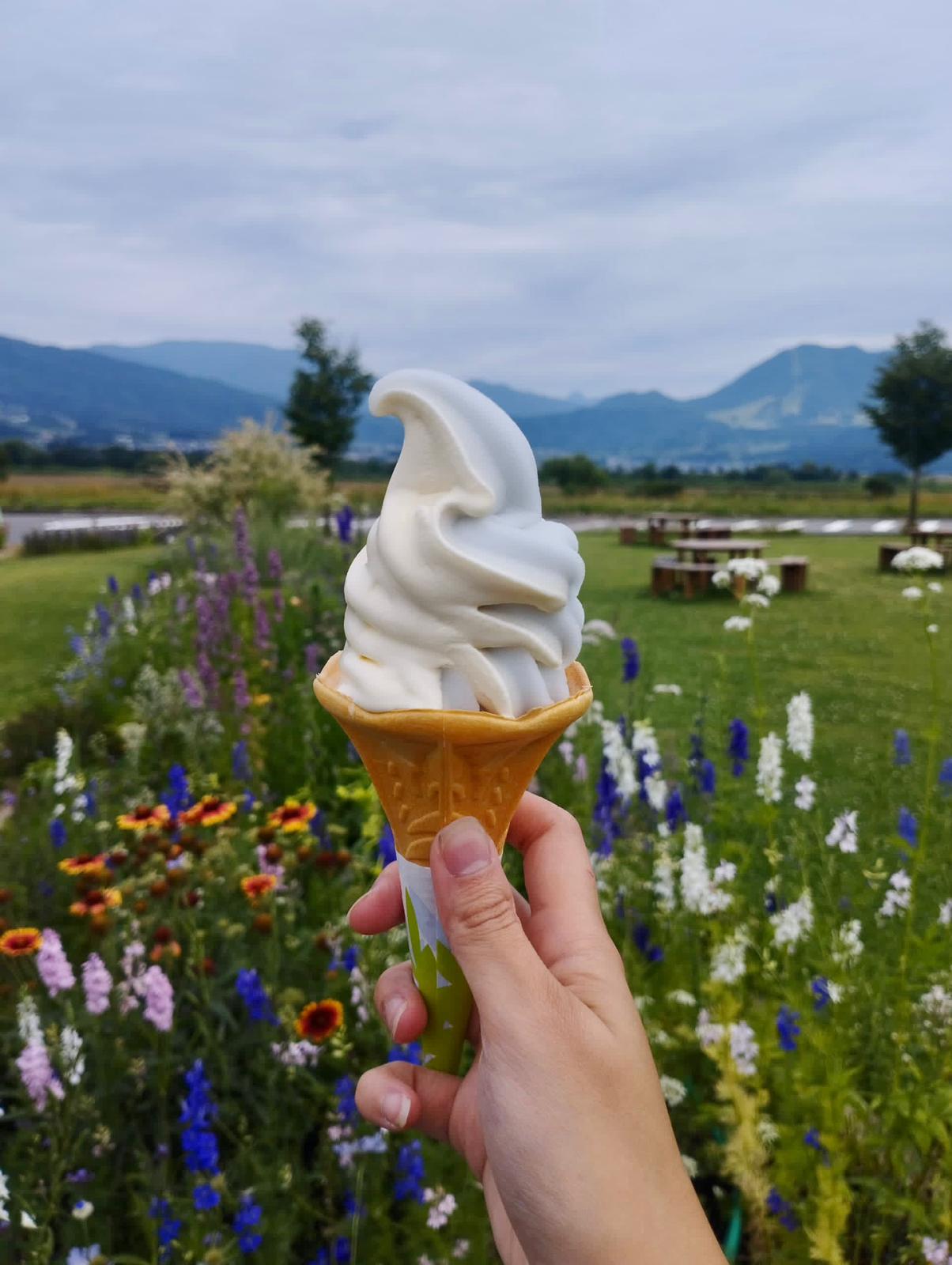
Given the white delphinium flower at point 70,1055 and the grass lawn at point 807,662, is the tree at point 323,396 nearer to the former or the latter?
the grass lawn at point 807,662

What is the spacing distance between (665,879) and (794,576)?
12039 mm

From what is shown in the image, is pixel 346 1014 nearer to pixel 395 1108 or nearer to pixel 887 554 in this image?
pixel 395 1108

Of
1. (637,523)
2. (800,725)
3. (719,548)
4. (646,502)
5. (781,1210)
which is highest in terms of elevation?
(646,502)

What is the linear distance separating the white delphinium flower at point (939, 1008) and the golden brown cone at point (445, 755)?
4.58ft

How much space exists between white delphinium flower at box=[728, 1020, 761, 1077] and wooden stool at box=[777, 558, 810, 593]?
479 inches

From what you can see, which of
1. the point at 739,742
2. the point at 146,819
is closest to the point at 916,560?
the point at 739,742

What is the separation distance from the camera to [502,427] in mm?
1553

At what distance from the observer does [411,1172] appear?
1.99 metres

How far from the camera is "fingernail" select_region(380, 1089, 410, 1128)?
1710mm

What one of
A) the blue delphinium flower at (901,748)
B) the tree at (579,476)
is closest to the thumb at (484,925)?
Result: the blue delphinium flower at (901,748)

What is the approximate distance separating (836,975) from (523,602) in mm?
1442

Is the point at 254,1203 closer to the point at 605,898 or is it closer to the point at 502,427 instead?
the point at 605,898

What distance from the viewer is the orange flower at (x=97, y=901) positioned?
7.86 feet

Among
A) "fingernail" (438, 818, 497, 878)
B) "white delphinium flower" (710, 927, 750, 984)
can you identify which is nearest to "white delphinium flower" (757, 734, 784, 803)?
"white delphinium flower" (710, 927, 750, 984)
